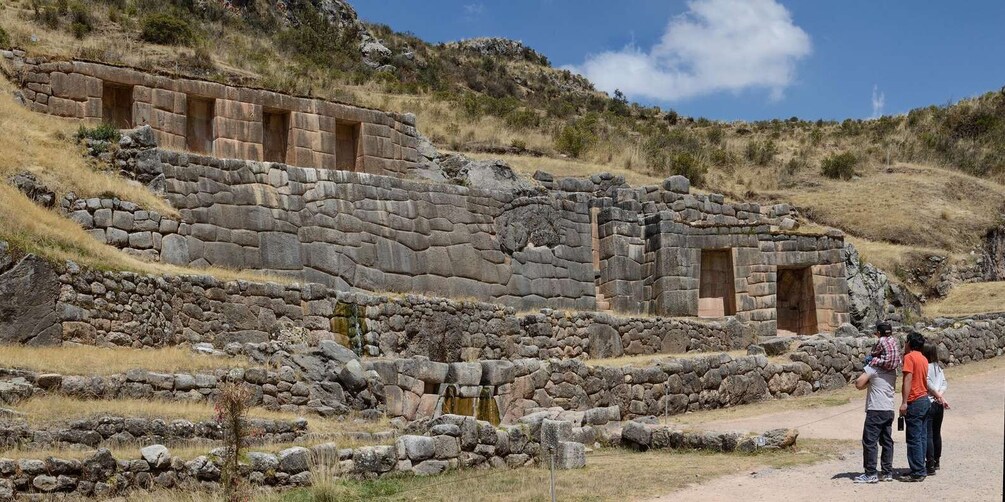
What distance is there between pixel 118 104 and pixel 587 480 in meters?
13.1

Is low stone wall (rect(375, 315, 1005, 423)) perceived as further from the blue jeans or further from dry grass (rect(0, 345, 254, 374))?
the blue jeans

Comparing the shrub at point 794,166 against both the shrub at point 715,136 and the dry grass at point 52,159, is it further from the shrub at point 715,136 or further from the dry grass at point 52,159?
the dry grass at point 52,159

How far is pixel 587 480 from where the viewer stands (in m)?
10.9

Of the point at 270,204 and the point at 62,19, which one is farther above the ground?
the point at 62,19

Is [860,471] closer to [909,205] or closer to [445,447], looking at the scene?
[445,447]

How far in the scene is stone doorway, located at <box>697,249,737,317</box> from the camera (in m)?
25.0

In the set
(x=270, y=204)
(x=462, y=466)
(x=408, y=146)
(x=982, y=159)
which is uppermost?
(x=982, y=159)

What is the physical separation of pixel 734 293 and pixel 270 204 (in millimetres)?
11485

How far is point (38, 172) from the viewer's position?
1669 centimetres

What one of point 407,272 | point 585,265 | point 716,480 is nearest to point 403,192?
point 407,272

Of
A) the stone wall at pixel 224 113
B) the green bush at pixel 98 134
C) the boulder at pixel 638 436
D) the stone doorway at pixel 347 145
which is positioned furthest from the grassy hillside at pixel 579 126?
the boulder at pixel 638 436

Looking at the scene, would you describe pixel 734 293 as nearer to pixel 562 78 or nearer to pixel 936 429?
pixel 936 429

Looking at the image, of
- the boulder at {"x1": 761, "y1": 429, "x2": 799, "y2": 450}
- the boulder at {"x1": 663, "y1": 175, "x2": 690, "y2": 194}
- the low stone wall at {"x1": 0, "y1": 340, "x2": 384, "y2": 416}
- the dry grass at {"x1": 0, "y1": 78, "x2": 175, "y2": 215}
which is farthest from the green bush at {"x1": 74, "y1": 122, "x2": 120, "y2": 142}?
the boulder at {"x1": 663, "y1": 175, "x2": 690, "y2": 194}

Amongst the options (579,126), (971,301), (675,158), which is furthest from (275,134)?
(579,126)
